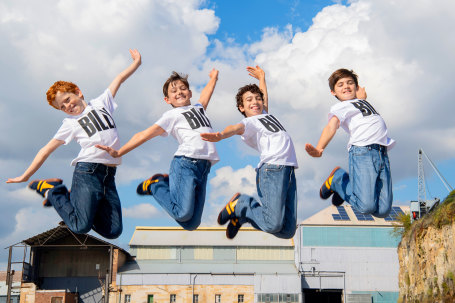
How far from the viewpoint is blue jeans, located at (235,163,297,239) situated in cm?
884

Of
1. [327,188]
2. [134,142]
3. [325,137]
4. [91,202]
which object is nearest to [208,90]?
[134,142]

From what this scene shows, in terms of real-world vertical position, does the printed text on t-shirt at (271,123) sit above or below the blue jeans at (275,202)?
above

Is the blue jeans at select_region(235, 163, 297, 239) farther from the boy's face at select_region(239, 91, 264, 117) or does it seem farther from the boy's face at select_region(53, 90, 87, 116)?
Answer: the boy's face at select_region(53, 90, 87, 116)

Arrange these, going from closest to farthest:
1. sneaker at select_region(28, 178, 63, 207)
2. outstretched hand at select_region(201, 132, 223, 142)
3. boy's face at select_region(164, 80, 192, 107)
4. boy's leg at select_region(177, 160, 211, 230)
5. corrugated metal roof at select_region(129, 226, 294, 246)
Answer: outstretched hand at select_region(201, 132, 223, 142)
boy's leg at select_region(177, 160, 211, 230)
sneaker at select_region(28, 178, 63, 207)
boy's face at select_region(164, 80, 192, 107)
corrugated metal roof at select_region(129, 226, 294, 246)

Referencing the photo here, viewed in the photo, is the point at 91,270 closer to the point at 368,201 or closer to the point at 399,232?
the point at 399,232

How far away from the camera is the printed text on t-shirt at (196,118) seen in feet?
29.8

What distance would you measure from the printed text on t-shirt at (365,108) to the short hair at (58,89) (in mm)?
5195

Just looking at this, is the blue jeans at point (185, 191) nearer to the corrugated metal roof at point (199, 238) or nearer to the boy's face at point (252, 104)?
the boy's face at point (252, 104)

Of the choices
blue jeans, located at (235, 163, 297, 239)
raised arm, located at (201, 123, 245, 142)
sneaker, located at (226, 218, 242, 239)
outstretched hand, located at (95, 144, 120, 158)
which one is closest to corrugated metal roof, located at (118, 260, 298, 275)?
sneaker, located at (226, 218, 242, 239)

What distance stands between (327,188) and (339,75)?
6.99 feet

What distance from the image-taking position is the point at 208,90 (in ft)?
32.7

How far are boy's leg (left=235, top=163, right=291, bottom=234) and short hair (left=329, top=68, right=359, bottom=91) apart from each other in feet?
6.36

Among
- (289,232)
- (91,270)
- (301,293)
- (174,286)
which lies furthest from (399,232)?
(289,232)

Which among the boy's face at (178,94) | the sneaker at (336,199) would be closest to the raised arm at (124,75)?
the boy's face at (178,94)
